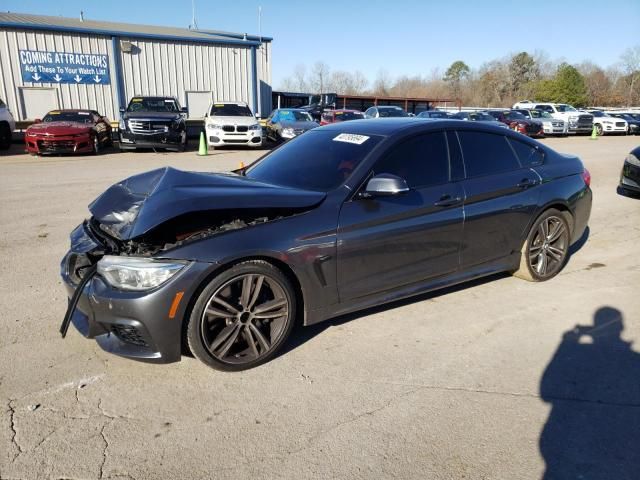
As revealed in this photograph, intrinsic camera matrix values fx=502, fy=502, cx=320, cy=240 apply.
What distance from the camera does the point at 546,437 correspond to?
2721 mm

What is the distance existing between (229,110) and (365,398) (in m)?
16.9

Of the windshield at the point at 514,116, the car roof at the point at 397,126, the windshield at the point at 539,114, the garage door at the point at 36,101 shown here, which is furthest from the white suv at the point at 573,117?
the car roof at the point at 397,126

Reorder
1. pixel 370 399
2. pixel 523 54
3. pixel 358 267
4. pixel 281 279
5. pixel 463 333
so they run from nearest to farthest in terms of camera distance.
→ pixel 370 399, pixel 281 279, pixel 358 267, pixel 463 333, pixel 523 54

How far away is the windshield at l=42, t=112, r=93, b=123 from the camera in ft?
54.7

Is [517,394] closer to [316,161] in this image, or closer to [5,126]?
[316,161]

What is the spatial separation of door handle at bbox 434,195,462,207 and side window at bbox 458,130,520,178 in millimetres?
320

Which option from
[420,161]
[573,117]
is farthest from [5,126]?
[573,117]

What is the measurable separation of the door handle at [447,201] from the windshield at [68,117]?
1610 cm

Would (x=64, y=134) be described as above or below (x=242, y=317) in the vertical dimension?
above

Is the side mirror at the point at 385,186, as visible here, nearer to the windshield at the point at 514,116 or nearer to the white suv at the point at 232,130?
the white suv at the point at 232,130

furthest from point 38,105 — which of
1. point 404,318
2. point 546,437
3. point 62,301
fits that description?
point 546,437

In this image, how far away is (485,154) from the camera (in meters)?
4.51

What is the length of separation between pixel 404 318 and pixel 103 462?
2450mm

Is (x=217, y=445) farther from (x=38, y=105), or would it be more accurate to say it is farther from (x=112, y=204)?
(x=38, y=105)
